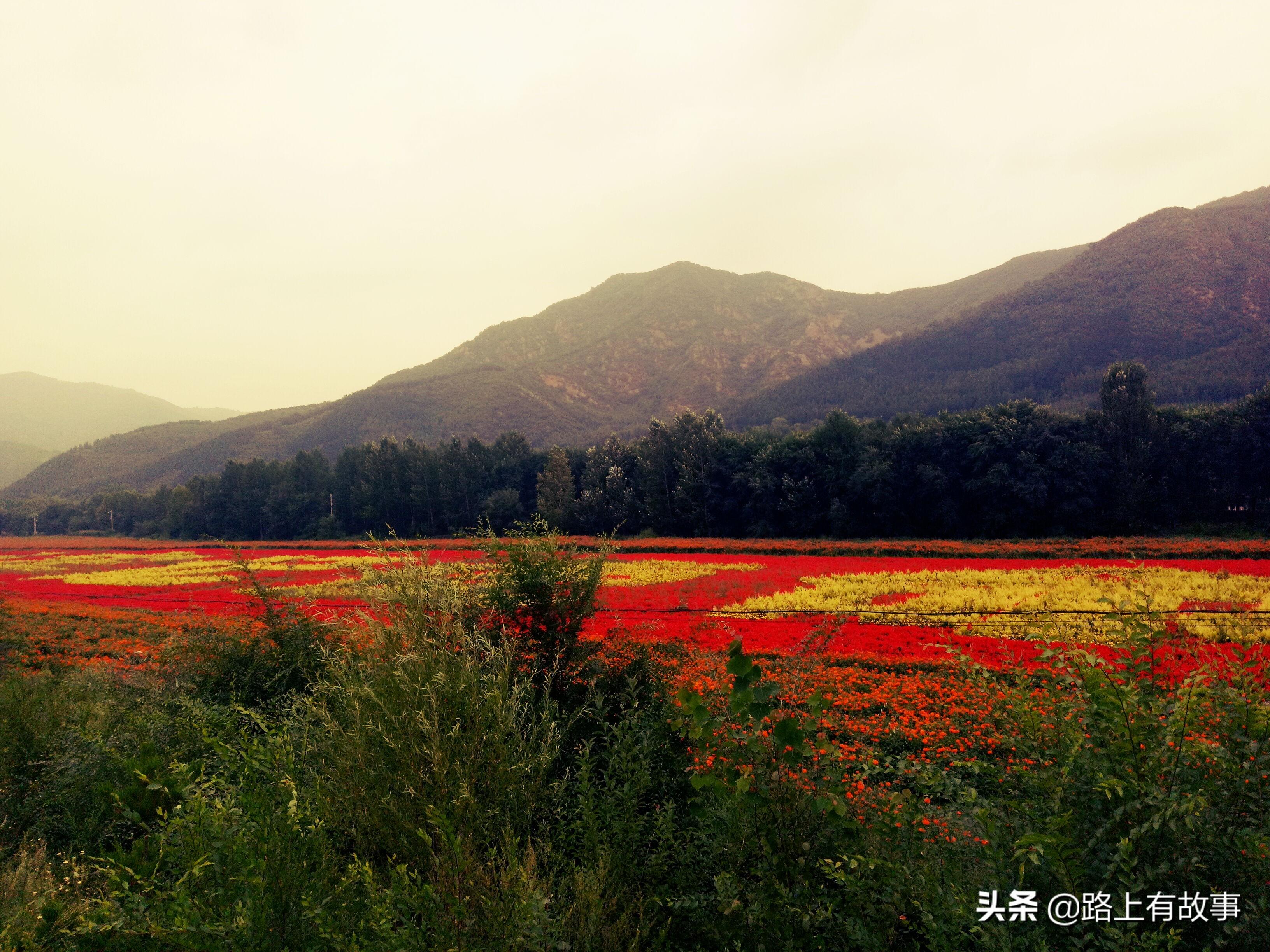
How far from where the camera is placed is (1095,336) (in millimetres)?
142250

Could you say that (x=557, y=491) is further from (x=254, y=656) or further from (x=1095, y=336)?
(x=1095, y=336)

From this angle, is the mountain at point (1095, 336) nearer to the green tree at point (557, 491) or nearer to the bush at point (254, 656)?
the green tree at point (557, 491)

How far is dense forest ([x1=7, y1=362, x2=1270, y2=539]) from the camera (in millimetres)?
38781

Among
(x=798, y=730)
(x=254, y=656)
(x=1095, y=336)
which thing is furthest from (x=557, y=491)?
(x=1095, y=336)

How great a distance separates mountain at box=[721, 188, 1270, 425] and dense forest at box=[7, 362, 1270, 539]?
72.0 meters

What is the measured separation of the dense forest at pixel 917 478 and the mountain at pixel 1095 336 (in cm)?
7202

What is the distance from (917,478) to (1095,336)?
137 metres

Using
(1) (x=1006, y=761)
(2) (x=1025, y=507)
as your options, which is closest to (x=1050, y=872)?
(1) (x=1006, y=761)

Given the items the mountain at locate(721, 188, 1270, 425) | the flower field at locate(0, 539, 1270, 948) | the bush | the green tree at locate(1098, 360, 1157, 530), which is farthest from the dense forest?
the mountain at locate(721, 188, 1270, 425)

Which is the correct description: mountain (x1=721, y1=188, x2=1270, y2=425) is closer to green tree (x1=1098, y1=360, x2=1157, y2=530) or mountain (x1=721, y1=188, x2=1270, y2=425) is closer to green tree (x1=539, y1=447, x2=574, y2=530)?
green tree (x1=1098, y1=360, x2=1157, y2=530)

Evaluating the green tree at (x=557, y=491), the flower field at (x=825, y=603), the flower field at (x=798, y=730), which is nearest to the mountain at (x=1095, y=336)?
the green tree at (x=557, y=491)

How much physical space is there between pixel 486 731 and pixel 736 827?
1.97 metres

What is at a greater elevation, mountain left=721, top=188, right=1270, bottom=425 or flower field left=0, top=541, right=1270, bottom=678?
mountain left=721, top=188, right=1270, bottom=425

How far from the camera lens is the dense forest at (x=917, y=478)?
3878cm
